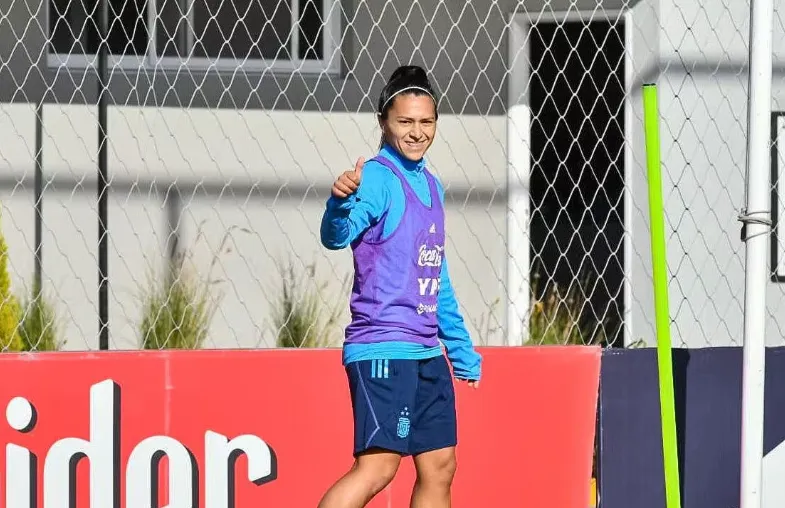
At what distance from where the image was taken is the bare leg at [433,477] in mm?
3936

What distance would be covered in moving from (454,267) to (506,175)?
1.94 feet

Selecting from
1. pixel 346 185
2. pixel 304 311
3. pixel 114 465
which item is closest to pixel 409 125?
pixel 346 185

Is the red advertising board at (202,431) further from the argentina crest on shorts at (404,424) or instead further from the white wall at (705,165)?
the white wall at (705,165)

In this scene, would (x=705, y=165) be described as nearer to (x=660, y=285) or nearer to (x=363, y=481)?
(x=660, y=285)

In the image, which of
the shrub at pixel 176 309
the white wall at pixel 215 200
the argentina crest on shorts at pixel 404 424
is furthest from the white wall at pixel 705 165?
the argentina crest on shorts at pixel 404 424

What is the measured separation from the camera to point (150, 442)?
442 centimetres

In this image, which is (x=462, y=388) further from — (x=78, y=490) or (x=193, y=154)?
(x=193, y=154)

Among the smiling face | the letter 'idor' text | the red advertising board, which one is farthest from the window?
the smiling face

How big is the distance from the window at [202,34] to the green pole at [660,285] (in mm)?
3029

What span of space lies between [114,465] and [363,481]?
3.53ft

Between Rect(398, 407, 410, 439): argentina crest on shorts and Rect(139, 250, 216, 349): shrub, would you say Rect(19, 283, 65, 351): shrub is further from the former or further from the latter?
Rect(398, 407, 410, 439): argentina crest on shorts

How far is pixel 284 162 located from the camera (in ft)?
23.1

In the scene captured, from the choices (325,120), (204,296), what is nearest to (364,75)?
(325,120)

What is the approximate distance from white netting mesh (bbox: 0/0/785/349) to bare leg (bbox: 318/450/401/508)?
2428 mm
